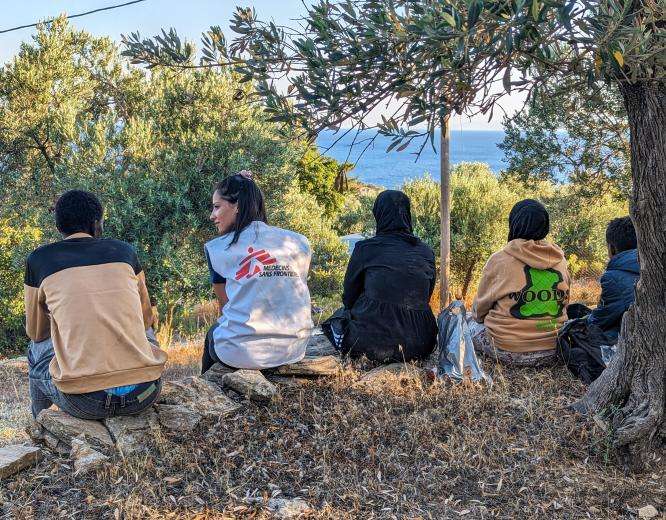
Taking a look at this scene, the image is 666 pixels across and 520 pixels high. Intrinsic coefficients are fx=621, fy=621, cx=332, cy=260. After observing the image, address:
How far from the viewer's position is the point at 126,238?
9.56 meters

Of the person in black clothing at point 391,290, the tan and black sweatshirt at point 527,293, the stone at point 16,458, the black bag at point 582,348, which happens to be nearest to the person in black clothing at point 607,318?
the black bag at point 582,348

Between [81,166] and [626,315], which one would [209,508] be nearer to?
[626,315]

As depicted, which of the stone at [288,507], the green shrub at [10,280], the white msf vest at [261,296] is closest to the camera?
the stone at [288,507]

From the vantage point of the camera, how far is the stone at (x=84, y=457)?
10.7 ft

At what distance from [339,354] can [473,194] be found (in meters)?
7.13

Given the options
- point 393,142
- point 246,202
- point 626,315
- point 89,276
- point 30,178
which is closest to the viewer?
point 393,142

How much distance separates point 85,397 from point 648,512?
3.05 metres

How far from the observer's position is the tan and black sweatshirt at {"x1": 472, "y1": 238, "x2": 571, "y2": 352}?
480 cm

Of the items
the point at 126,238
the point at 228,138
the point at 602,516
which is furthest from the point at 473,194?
the point at 602,516

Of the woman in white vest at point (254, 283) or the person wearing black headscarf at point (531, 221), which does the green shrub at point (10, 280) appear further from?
the person wearing black headscarf at point (531, 221)

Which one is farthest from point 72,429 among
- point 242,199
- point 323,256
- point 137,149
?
point 323,256

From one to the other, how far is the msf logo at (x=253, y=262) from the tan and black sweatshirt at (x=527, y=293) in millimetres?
1807

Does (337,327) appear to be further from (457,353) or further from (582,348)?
(582,348)

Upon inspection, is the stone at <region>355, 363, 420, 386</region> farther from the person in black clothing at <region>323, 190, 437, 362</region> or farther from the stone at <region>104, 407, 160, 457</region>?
the stone at <region>104, 407, 160, 457</region>
